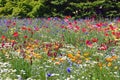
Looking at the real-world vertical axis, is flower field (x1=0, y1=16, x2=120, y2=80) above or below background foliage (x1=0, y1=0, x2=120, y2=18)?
above

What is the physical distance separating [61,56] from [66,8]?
8.43 meters

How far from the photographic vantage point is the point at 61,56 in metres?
6.46

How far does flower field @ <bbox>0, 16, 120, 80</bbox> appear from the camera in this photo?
518cm

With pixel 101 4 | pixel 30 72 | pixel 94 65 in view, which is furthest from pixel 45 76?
pixel 101 4

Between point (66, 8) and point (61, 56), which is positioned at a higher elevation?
point (61, 56)

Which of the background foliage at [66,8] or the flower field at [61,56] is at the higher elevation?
the flower field at [61,56]

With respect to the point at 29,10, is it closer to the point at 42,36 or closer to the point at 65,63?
the point at 42,36

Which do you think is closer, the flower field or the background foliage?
the flower field

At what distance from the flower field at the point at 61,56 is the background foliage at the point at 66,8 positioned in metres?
4.78

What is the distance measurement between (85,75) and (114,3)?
992 cm

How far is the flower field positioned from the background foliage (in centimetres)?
478

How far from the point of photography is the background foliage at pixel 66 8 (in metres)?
14.6

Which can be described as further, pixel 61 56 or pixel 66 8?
pixel 66 8

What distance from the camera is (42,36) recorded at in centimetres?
868
